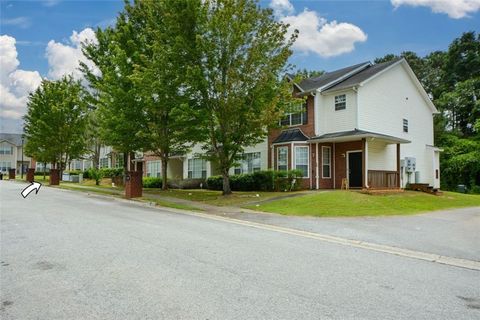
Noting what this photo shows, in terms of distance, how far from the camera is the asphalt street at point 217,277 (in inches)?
189

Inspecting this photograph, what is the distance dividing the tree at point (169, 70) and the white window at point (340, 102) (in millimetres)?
9205

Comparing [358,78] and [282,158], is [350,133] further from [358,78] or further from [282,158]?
[282,158]

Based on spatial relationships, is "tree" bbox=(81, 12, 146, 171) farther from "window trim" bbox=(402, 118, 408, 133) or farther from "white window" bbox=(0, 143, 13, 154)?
"white window" bbox=(0, 143, 13, 154)

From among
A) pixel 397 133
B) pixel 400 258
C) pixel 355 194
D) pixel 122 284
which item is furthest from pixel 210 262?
pixel 397 133

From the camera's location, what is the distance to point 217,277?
611 centimetres

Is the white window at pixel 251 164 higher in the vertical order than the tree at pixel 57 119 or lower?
lower

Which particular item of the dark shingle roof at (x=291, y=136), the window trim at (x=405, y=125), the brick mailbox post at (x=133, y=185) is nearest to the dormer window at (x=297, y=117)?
the dark shingle roof at (x=291, y=136)

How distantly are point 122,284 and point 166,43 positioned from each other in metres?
17.9

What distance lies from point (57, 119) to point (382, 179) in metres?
31.9

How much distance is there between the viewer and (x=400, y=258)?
27.1ft

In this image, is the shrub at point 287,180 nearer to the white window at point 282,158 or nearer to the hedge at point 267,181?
the hedge at point 267,181

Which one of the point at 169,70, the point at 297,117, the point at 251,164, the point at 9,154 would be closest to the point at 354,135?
the point at 297,117

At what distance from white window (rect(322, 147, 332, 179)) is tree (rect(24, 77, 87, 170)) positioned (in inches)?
971

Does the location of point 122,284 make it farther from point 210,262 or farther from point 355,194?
point 355,194
